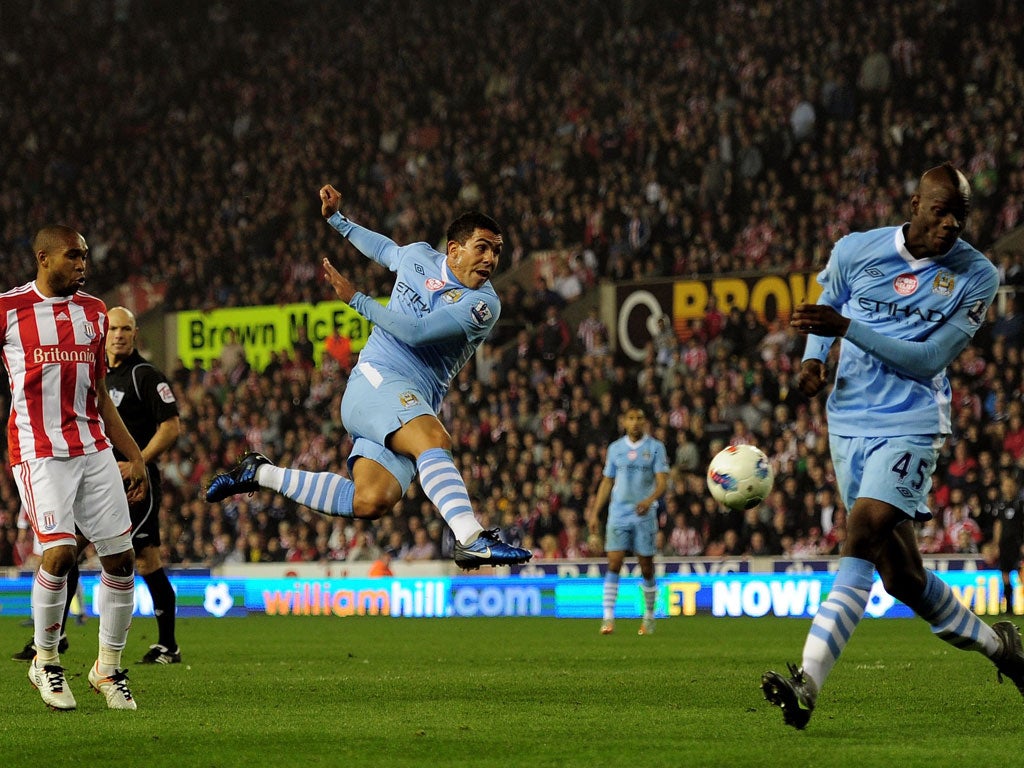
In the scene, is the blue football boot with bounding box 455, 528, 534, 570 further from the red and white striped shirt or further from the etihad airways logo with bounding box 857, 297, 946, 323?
the etihad airways logo with bounding box 857, 297, 946, 323

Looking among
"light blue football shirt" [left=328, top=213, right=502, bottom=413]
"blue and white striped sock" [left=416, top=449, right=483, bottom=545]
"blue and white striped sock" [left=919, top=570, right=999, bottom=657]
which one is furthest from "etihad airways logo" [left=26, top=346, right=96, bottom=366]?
"blue and white striped sock" [left=919, top=570, right=999, bottom=657]

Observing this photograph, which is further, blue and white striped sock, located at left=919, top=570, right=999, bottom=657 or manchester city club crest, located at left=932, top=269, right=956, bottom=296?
blue and white striped sock, located at left=919, top=570, right=999, bottom=657

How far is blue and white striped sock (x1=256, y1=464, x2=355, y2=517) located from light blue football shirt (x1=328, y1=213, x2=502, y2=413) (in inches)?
26.8

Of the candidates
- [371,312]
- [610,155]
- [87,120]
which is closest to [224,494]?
[371,312]

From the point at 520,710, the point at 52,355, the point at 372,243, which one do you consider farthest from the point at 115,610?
the point at 372,243

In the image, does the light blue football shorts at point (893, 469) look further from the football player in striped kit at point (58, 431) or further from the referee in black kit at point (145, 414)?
the referee in black kit at point (145, 414)

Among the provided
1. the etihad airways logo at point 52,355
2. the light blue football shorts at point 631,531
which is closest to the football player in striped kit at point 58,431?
the etihad airways logo at point 52,355

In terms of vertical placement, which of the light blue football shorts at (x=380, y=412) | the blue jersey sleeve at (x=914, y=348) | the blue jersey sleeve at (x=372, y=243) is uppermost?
the blue jersey sleeve at (x=372, y=243)

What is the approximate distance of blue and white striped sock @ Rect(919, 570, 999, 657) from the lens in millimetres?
6801

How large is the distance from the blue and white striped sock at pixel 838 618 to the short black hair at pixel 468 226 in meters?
2.90

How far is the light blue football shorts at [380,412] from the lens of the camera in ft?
27.2

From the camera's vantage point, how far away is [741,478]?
8258 millimetres

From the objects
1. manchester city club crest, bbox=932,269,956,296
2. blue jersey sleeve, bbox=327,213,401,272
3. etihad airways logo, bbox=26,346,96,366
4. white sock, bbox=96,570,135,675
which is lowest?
white sock, bbox=96,570,135,675

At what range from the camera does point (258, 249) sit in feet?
100
